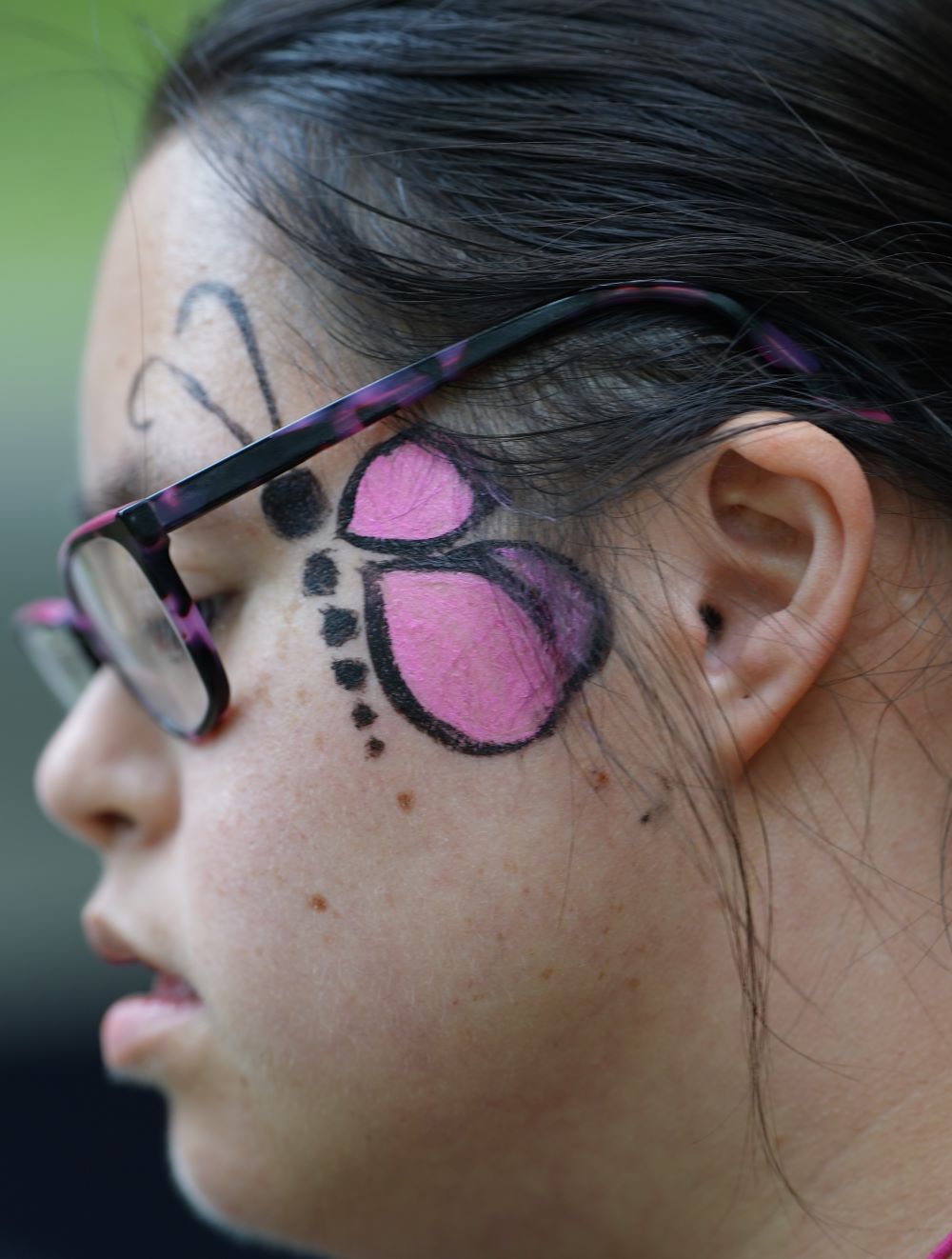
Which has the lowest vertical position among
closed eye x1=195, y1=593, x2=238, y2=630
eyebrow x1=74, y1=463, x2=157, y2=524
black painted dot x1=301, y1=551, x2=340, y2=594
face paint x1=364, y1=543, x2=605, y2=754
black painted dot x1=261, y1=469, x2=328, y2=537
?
face paint x1=364, y1=543, x2=605, y2=754

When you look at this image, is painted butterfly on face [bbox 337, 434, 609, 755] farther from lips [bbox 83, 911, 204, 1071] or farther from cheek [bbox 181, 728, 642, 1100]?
lips [bbox 83, 911, 204, 1071]

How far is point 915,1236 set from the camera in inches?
41.3

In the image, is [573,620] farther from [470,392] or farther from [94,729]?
[94,729]

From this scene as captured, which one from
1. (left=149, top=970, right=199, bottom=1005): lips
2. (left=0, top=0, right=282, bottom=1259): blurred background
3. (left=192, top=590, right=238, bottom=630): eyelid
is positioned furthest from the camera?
(left=0, top=0, right=282, bottom=1259): blurred background

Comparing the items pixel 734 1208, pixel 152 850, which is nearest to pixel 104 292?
pixel 152 850

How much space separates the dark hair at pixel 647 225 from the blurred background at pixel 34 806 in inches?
24.6

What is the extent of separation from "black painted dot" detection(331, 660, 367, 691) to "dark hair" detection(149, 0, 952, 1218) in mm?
184

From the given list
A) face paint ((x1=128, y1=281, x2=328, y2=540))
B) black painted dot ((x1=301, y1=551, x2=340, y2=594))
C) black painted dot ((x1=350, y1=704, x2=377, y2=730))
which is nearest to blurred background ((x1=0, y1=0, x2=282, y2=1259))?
face paint ((x1=128, y1=281, x2=328, y2=540))

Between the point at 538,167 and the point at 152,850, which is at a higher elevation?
the point at 538,167

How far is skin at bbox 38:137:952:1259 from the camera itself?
1034 mm

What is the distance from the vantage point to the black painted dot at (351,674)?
1061 mm

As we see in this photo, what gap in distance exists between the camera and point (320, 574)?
1.08 m

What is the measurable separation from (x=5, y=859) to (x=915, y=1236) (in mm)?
2579

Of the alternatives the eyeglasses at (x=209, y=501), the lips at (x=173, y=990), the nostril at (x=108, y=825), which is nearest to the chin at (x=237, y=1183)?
the lips at (x=173, y=990)
